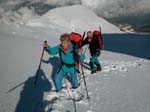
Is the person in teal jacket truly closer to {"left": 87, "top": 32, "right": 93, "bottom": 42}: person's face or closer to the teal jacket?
the teal jacket

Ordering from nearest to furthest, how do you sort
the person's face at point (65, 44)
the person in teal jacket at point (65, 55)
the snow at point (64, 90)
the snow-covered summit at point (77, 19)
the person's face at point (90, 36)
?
1. the snow at point (64, 90)
2. the person's face at point (65, 44)
3. the person in teal jacket at point (65, 55)
4. the person's face at point (90, 36)
5. the snow-covered summit at point (77, 19)

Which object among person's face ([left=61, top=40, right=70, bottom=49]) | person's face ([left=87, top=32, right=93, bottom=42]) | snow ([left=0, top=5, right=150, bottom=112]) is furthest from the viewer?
person's face ([left=87, top=32, right=93, bottom=42])

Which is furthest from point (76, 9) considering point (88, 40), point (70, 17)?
point (88, 40)

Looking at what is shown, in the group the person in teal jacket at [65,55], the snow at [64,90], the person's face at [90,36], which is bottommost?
the snow at [64,90]

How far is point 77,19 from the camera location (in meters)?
58.5

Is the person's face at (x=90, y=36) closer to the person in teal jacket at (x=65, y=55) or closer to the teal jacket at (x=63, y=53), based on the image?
the person in teal jacket at (x=65, y=55)

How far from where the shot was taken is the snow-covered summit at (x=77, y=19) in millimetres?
55000

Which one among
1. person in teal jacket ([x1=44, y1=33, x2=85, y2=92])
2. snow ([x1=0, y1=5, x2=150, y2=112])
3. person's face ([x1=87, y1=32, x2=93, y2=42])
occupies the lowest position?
snow ([x1=0, y1=5, x2=150, y2=112])

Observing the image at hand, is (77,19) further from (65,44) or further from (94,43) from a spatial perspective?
(65,44)

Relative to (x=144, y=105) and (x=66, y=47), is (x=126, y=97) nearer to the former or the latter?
(x=144, y=105)

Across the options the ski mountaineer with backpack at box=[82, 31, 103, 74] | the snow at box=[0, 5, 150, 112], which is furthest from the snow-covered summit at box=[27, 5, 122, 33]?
the ski mountaineer with backpack at box=[82, 31, 103, 74]

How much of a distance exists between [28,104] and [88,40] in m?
4.80

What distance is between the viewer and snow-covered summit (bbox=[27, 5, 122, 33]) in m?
55.0

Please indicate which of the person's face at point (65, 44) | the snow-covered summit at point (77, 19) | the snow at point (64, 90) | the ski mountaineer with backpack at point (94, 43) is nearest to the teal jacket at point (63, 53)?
the person's face at point (65, 44)
